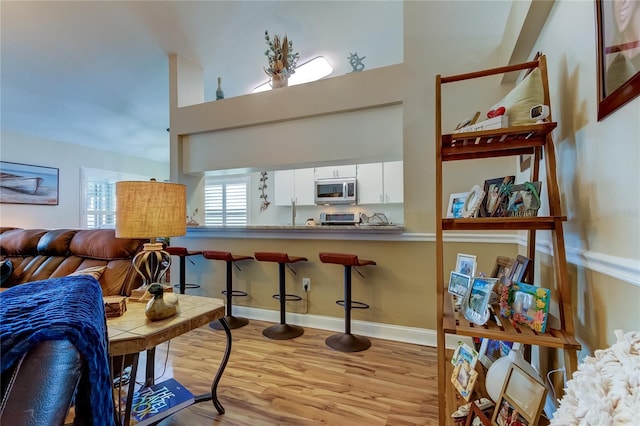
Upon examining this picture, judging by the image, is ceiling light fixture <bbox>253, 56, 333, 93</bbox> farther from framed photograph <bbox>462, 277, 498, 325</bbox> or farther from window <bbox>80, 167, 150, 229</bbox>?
framed photograph <bbox>462, 277, 498, 325</bbox>

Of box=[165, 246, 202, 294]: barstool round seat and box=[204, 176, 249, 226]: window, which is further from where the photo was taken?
box=[204, 176, 249, 226]: window

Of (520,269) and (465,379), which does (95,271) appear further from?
(520,269)

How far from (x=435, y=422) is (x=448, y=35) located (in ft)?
8.98

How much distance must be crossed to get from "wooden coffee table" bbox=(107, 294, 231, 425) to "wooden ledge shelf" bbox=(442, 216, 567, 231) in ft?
3.95

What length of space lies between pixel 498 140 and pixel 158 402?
6.91 feet

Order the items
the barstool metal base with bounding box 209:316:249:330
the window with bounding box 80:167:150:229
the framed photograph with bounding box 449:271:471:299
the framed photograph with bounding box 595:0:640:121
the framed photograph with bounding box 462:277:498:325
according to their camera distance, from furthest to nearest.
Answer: the window with bounding box 80:167:150:229 → the barstool metal base with bounding box 209:316:249:330 → the framed photograph with bounding box 449:271:471:299 → the framed photograph with bounding box 462:277:498:325 → the framed photograph with bounding box 595:0:640:121

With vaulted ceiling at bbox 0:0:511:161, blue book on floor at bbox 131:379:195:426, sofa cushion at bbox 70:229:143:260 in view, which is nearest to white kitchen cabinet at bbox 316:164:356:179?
vaulted ceiling at bbox 0:0:511:161

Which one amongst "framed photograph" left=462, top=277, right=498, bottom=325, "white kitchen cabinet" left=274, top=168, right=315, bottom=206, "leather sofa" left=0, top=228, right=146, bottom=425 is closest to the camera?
"leather sofa" left=0, top=228, right=146, bottom=425

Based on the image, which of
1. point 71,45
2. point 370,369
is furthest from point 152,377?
point 71,45

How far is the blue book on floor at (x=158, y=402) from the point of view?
1.35 m

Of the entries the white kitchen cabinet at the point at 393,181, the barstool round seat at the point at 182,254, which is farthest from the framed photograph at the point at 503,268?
the white kitchen cabinet at the point at 393,181

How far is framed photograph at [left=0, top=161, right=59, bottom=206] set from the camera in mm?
4246

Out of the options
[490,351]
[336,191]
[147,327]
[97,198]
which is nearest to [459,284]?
[490,351]

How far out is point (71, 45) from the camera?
3117 millimetres
